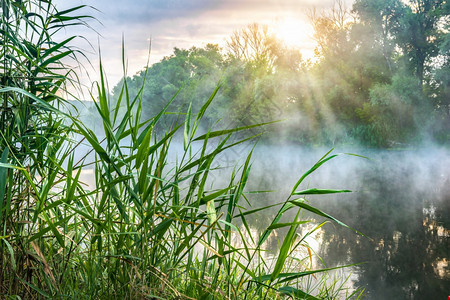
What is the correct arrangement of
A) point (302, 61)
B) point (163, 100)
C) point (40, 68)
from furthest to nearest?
point (163, 100), point (302, 61), point (40, 68)

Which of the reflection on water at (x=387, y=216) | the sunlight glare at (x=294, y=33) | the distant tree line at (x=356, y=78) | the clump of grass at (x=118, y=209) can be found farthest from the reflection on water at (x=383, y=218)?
the sunlight glare at (x=294, y=33)

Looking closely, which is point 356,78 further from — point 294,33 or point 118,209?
→ point 118,209

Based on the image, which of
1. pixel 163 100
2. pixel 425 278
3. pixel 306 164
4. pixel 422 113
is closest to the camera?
pixel 425 278

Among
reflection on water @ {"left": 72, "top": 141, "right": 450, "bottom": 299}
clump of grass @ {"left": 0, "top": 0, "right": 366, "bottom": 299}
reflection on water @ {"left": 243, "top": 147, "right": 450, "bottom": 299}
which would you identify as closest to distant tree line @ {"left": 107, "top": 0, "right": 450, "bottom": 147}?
reflection on water @ {"left": 243, "top": 147, "right": 450, "bottom": 299}

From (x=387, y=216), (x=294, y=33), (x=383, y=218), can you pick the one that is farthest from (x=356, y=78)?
(x=383, y=218)

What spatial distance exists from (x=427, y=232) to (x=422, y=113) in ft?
23.0

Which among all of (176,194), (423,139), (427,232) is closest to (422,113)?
(423,139)

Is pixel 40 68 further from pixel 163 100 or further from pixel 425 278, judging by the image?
pixel 163 100

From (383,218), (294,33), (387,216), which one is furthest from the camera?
(294,33)

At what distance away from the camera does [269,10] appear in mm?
17625

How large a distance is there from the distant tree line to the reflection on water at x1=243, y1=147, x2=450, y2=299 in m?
1.10

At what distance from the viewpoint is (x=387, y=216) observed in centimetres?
562

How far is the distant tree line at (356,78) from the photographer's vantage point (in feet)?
36.9

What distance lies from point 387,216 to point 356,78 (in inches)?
299
